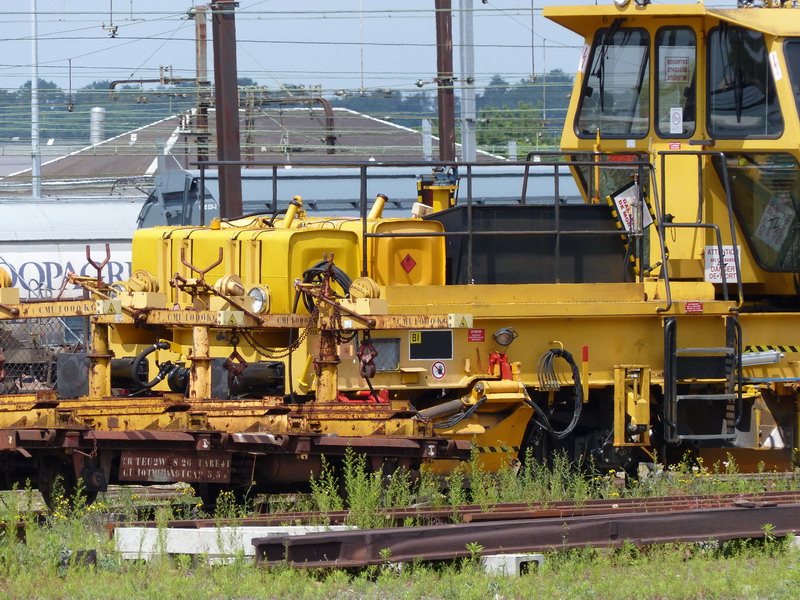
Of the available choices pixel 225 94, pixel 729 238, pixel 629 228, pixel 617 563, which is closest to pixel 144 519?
pixel 617 563

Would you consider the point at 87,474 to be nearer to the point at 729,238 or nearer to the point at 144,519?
the point at 144,519

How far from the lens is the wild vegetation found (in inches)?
259

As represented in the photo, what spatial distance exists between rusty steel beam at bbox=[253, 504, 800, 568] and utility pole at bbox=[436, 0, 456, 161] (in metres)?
19.2

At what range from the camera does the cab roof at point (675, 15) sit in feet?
33.7

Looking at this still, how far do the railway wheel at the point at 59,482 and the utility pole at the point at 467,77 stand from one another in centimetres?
1576

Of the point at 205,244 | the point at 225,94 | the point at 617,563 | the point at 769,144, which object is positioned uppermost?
the point at 225,94

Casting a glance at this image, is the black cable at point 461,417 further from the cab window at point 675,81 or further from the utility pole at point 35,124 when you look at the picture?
the utility pole at point 35,124

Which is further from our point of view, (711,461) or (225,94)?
(225,94)

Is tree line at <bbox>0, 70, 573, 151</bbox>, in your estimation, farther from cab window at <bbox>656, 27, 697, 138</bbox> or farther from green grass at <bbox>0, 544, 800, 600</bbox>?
green grass at <bbox>0, 544, 800, 600</bbox>

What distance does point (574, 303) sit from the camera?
9828mm

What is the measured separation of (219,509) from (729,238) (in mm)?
4944

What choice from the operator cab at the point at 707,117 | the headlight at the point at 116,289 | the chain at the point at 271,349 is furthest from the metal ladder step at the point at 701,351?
the headlight at the point at 116,289

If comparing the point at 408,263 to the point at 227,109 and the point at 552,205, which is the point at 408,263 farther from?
the point at 227,109

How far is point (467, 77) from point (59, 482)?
Result: 16.4 m
